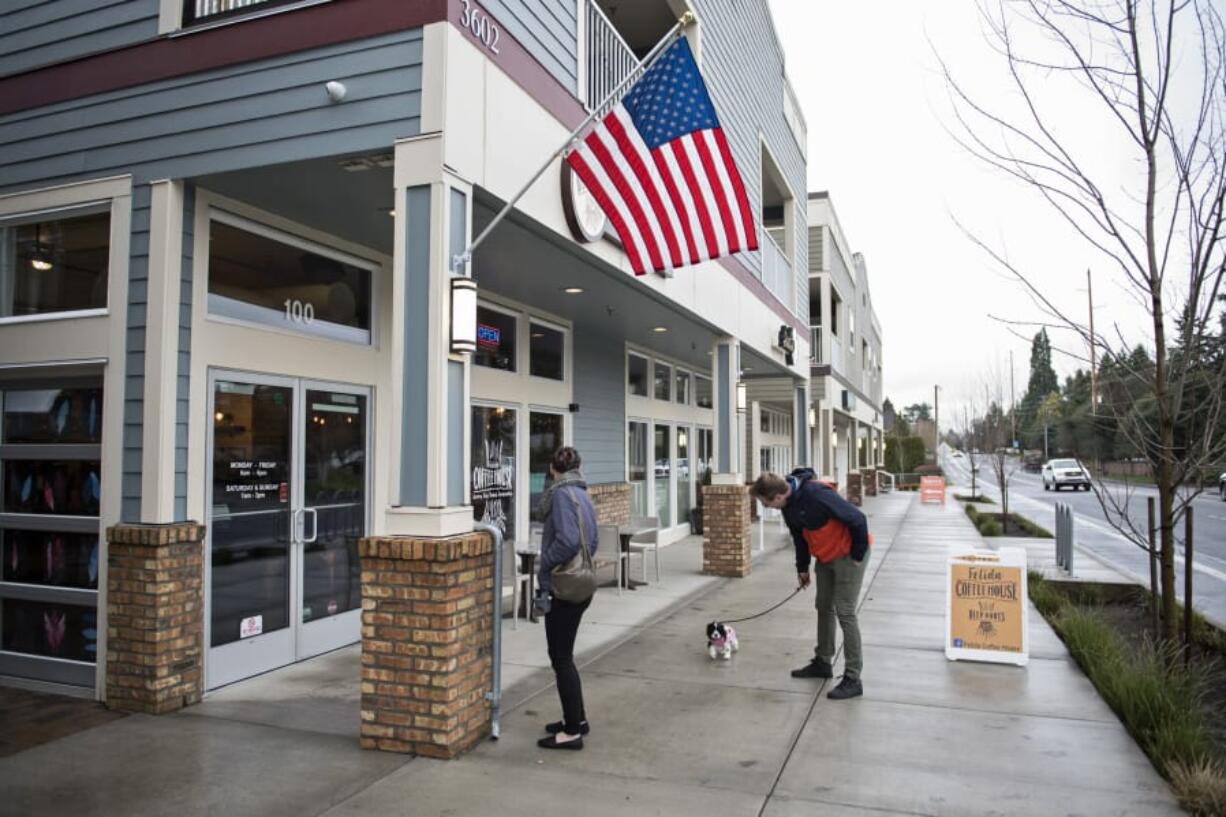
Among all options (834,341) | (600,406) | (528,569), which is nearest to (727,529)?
(600,406)

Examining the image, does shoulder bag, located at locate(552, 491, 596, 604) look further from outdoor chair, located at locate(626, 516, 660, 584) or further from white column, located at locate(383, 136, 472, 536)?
outdoor chair, located at locate(626, 516, 660, 584)

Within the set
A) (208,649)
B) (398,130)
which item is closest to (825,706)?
(208,649)

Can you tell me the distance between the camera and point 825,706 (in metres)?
5.79

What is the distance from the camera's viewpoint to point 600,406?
12.6 metres

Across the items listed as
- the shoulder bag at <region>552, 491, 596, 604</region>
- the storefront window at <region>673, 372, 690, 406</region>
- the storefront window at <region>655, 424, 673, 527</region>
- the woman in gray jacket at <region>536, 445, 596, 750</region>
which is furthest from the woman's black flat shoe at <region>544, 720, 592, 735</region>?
the storefront window at <region>673, 372, 690, 406</region>

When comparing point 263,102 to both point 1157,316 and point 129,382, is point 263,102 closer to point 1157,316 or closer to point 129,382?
point 129,382

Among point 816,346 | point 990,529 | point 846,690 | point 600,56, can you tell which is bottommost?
point 846,690

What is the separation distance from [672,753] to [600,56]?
6218 mm

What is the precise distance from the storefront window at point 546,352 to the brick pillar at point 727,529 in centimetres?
265

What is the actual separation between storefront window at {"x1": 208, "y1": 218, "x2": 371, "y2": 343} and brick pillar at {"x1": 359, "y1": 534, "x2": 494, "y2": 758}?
2.41 m

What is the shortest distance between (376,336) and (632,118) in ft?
9.93

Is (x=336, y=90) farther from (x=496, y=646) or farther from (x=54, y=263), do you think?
(x=496, y=646)

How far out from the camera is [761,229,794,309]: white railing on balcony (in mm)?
15203

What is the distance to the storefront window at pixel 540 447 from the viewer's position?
34.8 ft
